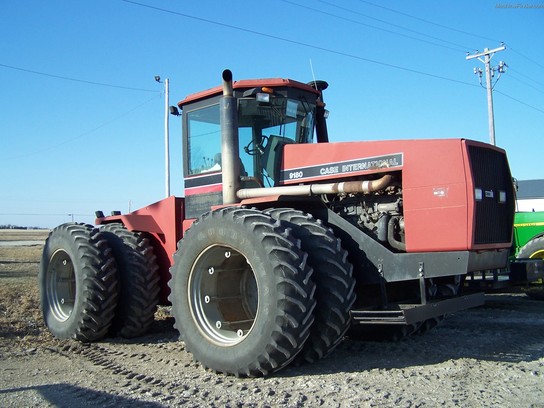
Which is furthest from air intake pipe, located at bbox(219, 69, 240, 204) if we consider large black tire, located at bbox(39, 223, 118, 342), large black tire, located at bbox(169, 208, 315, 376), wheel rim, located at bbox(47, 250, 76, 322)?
wheel rim, located at bbox(47, 250, 76, 322)

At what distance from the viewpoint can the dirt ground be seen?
13.9 feet

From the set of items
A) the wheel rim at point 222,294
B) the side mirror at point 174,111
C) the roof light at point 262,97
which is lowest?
the wheel rim at point 222,294

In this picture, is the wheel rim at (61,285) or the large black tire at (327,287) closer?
the large black tire at (327,287)

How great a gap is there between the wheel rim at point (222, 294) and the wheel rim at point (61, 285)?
2.77 m

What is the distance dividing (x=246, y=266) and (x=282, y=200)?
0.82m

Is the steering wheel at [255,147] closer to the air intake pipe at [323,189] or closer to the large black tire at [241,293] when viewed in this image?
the air intake pipe at [323,189]

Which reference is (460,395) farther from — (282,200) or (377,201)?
(282,200)

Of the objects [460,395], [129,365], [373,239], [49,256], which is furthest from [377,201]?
[49,256]

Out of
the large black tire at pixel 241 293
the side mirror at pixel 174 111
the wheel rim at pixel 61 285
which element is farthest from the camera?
the wheel rim at pixel 61 285

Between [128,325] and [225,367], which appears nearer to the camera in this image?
[225,367]

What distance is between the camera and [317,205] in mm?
5766

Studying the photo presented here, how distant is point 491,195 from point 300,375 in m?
2.54

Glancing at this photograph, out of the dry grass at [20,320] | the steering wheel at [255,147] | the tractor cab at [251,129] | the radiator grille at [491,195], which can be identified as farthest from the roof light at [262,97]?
the dry grass at [20,320]

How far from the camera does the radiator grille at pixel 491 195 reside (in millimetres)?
4980
